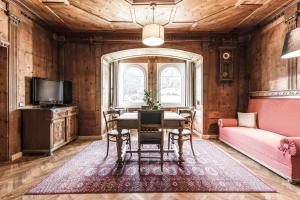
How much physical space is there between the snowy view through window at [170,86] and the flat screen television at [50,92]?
3.68m

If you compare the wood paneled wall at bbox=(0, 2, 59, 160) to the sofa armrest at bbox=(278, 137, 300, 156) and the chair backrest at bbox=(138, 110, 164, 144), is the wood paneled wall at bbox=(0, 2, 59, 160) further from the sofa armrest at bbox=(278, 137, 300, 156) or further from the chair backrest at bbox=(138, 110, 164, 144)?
the sofa armrest at bbox=(278, 137, 300, 156)

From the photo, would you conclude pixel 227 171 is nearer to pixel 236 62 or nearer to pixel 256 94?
pixel 256 94

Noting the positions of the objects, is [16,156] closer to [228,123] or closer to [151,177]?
[151,177]

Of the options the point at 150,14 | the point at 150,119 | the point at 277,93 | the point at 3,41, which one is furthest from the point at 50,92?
the point at 277,93

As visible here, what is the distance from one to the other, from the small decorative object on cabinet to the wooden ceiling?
577 millimetres

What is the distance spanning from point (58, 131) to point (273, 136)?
4.45 meters

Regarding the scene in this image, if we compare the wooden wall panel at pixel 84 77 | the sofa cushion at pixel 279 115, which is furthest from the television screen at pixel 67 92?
the sofa cushion at pixel 279 115

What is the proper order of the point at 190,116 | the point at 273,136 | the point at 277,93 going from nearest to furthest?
the point at 273,136, the point at 190,116, the point at 277,93

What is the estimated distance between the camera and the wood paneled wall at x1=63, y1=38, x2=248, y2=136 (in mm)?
5836

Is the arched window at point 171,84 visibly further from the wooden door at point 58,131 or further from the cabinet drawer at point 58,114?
the wooden door at point 58,131

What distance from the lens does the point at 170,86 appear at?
813 cm

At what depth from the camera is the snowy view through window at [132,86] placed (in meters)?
8.07

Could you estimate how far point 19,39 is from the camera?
4.18 meters

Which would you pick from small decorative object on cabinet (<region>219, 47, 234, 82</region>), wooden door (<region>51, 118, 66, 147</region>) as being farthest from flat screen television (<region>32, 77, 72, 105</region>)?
small decorative object on cabinet (<region>219, 47, 234, 82</region>)
